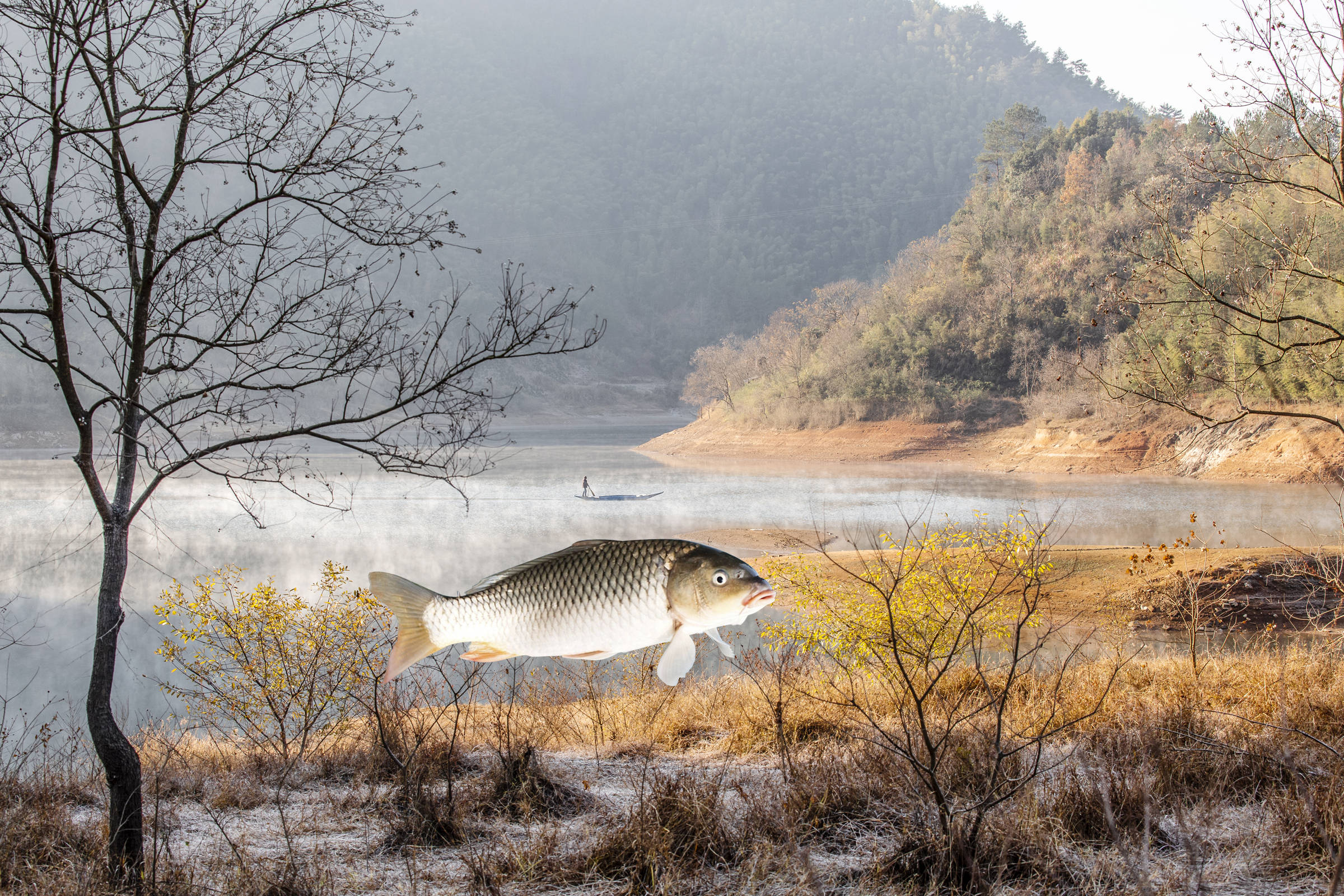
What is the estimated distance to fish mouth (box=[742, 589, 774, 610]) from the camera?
4.21ft

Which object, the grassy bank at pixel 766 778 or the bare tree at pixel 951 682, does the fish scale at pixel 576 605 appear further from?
the bare tree at pixel 951 682

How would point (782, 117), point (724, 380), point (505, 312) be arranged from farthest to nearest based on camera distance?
point (782, 117), point (724, 380), point (505, 312)

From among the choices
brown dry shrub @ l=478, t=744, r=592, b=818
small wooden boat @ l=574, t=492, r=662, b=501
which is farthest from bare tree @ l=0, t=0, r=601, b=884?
small wooden boat @ l=574, t=492, r=662, b=501

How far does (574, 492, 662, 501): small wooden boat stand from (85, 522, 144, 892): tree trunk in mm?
16175

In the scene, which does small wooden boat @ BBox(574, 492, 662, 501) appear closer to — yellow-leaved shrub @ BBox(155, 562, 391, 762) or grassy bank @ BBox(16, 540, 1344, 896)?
yellow-leaved shrub @ BBox(155, 562, 391, 762)

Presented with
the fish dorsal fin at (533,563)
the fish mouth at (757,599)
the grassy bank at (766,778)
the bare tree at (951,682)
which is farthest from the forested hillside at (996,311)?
the fish mouth at (757,599)

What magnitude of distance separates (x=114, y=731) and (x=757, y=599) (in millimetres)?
3395

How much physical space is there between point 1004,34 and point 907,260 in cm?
11864

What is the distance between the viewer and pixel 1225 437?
31.7 metres

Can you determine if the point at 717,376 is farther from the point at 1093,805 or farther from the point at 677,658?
the point at 677,658

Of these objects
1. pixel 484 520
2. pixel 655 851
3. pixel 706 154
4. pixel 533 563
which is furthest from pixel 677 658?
pixel 706 154

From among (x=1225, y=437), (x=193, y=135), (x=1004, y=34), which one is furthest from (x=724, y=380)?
(x=1004, y=34)

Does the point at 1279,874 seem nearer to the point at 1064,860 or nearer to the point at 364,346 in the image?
the point at 1064,860

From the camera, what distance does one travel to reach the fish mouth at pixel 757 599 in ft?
4.21
